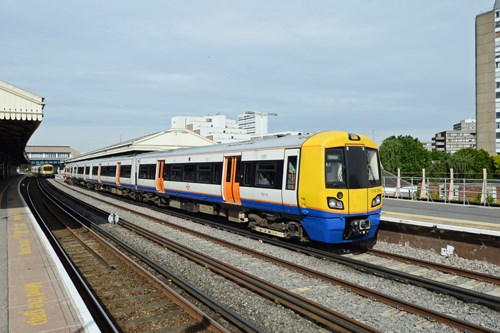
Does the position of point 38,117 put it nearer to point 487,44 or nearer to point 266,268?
point 266,268

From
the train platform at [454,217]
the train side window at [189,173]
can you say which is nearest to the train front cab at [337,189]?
the train platform at [454,217]

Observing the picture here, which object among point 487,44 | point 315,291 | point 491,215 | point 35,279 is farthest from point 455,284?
point 487,44

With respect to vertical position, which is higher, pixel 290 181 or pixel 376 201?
pixel 290 181

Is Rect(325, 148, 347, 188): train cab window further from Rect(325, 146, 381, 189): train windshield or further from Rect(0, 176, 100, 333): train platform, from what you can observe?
Rect(0, 176, 100, 333): train platform

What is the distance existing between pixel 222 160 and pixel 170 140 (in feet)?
82.0

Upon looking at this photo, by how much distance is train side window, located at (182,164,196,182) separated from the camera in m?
16.6

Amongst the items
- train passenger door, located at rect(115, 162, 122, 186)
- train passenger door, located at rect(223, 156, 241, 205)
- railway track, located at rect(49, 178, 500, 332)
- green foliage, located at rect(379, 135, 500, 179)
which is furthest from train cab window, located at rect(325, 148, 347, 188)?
green foliage, located at rect(379, 135, 500, 179)

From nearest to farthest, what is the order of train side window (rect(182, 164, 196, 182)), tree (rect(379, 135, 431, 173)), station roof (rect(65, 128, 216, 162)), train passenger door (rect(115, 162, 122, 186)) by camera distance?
train side window (rect(182, 164, 196, 182)) < train passenger door (rect(115, 162, 122, 186)) < station roof (rect(65, 128, 216, 162)) < tree (rect(379, 135, 431, 173))

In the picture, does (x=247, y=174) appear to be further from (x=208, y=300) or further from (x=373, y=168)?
(x=208, y=300)

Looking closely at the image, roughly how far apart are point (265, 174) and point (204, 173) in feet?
14.5

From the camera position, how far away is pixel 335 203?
980 cm

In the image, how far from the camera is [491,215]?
13.8 m

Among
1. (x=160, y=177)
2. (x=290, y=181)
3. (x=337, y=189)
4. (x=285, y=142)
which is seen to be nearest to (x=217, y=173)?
(x=285, y=142)

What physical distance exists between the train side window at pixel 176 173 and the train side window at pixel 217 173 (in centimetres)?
356
